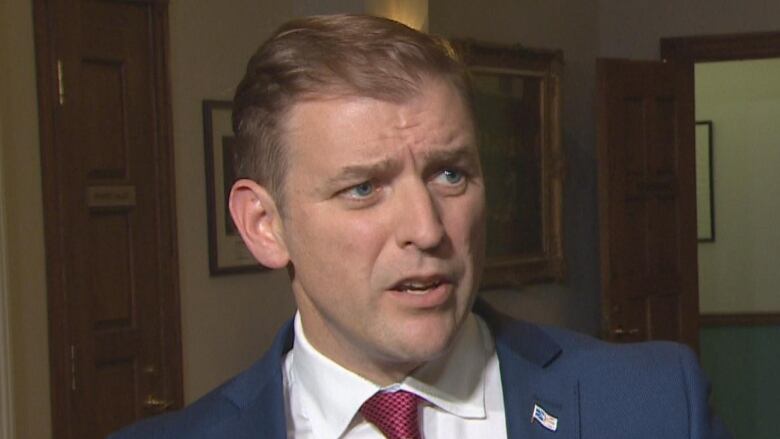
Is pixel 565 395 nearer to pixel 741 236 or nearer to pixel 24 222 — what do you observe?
pixel 24 222

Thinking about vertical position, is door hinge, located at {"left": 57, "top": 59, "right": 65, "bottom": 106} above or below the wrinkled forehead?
above

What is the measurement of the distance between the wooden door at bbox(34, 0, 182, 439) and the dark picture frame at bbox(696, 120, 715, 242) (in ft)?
13.9

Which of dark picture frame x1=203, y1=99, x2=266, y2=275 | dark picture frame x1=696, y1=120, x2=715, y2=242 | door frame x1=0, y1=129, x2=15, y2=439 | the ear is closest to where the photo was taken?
the ear

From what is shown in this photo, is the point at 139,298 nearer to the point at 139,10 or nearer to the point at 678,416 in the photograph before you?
the point at 139,10

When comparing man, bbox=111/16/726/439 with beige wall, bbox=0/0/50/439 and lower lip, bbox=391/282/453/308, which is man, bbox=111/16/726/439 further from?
beige wall, bbox=0/0/50/439

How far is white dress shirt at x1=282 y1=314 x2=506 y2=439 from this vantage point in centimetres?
142

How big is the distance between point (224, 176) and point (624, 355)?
10.9ft

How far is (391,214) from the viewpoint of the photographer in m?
1.26

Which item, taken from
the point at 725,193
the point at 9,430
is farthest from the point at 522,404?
the point at 725,193

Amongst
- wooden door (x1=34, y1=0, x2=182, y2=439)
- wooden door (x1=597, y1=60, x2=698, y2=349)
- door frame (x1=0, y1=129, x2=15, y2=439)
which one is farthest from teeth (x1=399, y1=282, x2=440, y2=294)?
wooden door (x1=597, y1=60, x2=698, y2=349)

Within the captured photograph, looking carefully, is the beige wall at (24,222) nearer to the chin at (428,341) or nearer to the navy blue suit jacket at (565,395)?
the navy blue suit jacket at (565,395)

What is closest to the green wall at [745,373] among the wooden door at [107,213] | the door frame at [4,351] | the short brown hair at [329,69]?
the wooden door at [107,213]

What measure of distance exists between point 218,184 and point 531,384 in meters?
3.31

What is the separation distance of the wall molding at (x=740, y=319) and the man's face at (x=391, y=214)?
21.9ft
